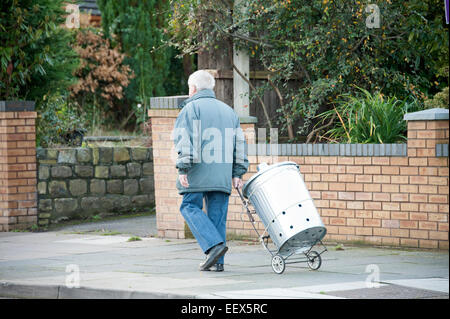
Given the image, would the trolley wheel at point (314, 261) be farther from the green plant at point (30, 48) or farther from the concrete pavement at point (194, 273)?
the green plant at point (30, 48)

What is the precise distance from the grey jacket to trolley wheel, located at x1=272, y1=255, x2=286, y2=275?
802mm

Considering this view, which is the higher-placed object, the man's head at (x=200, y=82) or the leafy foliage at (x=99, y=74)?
the leafy foliage at (x=99, y=74)

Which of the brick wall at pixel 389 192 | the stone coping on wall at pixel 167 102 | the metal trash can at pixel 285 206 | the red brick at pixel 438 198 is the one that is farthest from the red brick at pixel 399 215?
the stone coping on wall at pixel 167 102

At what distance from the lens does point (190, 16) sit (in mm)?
10812

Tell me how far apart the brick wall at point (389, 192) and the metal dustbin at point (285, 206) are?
1.87 m

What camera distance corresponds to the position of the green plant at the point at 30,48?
12469 millimetres

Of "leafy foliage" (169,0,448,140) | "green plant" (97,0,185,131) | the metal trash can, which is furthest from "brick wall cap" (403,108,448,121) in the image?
"green plant" (97,0,185,131)

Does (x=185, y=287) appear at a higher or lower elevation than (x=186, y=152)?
lower

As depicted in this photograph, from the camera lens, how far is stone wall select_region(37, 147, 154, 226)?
12516mm

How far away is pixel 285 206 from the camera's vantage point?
7.55m

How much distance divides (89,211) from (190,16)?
153 inches

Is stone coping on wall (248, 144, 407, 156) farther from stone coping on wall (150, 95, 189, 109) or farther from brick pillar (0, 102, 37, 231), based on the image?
brick pillar (0, 102, 37, 231)
